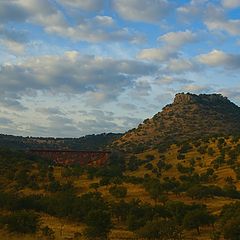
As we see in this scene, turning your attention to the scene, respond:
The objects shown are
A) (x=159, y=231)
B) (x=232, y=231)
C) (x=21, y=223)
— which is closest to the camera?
(x=232, y=231)

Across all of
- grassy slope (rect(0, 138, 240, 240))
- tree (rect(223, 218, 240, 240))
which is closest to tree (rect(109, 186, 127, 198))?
grassy slope (rect(0, 138, 240, 240))

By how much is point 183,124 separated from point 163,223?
149 metres

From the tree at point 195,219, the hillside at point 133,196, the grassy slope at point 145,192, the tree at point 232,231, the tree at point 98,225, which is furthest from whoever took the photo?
the tree at point 195,219

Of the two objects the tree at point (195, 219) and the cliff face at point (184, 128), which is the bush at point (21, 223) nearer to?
the tree at point (195, 219)

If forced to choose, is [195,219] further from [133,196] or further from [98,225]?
[133,196]

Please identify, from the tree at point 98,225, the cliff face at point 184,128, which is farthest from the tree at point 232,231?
the cliff face at point 184,128

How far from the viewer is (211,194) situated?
66062mm

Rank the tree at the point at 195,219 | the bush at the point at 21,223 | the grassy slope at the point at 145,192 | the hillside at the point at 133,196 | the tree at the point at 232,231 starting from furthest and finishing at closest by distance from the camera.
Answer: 1. the tree at the point at 195,219
2. the grassy slope at the point at 145,192
3. the hillside at the point at 133,196
4. the bush at the point at 21,223
5. the tree at the point at 232,231

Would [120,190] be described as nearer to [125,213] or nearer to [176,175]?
[125,213]

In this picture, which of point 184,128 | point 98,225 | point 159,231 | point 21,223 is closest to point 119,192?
point 98,225

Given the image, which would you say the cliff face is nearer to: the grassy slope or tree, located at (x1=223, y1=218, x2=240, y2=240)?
the grassy slope

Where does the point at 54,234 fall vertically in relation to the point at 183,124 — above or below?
below

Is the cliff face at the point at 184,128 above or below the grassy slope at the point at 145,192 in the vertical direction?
above

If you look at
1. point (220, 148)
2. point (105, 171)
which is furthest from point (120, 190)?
point (220, 148)
